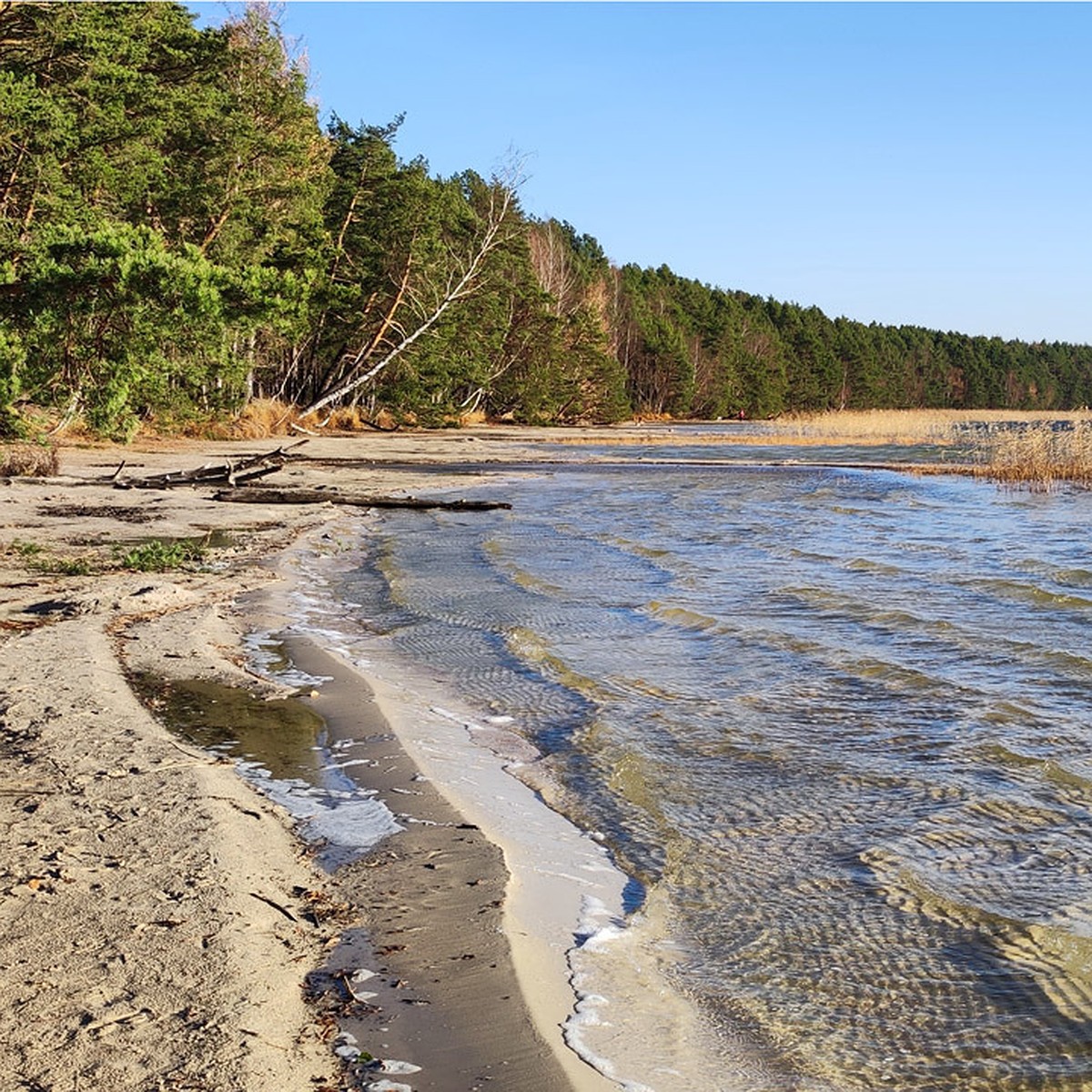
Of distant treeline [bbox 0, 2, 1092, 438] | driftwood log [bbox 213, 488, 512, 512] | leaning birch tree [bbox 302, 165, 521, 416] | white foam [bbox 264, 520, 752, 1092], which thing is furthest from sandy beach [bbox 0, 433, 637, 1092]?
leaning birch tree [bbox 302, 165, 521, 416]

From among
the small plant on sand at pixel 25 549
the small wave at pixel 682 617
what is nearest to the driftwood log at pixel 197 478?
the small plant on sand at pixel 25 549

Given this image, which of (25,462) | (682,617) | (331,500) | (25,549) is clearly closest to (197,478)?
(331,500)

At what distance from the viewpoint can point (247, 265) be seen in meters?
18.4

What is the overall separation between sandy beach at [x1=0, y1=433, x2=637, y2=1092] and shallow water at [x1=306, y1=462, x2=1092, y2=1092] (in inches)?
23.2

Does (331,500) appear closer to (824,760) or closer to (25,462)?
(25,462)

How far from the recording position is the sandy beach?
3.00m

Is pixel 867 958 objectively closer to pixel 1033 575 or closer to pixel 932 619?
pixel 932 619

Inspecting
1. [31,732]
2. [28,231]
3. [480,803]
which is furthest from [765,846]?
[28,231]

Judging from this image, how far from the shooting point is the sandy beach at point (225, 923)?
9.86 ft

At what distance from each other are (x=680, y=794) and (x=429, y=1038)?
281 cm

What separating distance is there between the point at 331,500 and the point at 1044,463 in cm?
1771

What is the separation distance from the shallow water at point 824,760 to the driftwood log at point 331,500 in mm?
3704

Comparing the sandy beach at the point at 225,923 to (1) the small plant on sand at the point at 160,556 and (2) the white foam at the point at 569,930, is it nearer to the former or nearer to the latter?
(2) the white foam at the point at 569,930

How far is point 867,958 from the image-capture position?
403 centimetres
